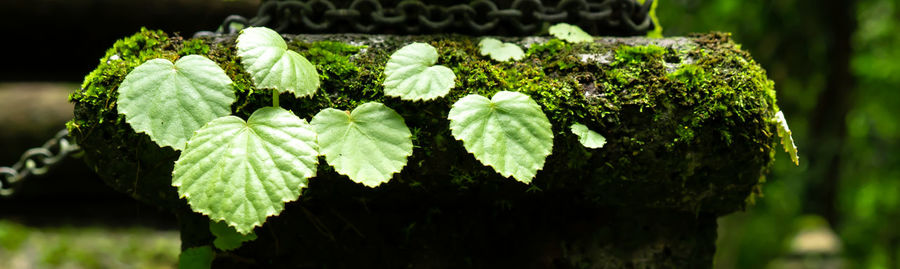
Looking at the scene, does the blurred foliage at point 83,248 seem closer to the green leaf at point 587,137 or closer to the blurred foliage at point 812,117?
the green leaf at point 587,137

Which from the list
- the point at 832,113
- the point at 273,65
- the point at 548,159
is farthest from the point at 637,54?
the point at 832,113

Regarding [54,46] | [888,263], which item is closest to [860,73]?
[888,263]

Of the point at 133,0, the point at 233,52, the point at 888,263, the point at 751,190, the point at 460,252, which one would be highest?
the point at 133,0

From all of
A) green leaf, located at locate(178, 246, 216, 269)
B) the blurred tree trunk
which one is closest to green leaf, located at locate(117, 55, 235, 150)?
green leaf, located at locate(178, 246, 216, 269)

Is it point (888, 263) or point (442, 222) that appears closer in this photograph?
point (442, 222)

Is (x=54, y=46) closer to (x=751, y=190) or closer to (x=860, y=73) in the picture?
(x=751, y=190)

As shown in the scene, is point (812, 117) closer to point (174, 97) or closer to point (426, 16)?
point (426, 16)
